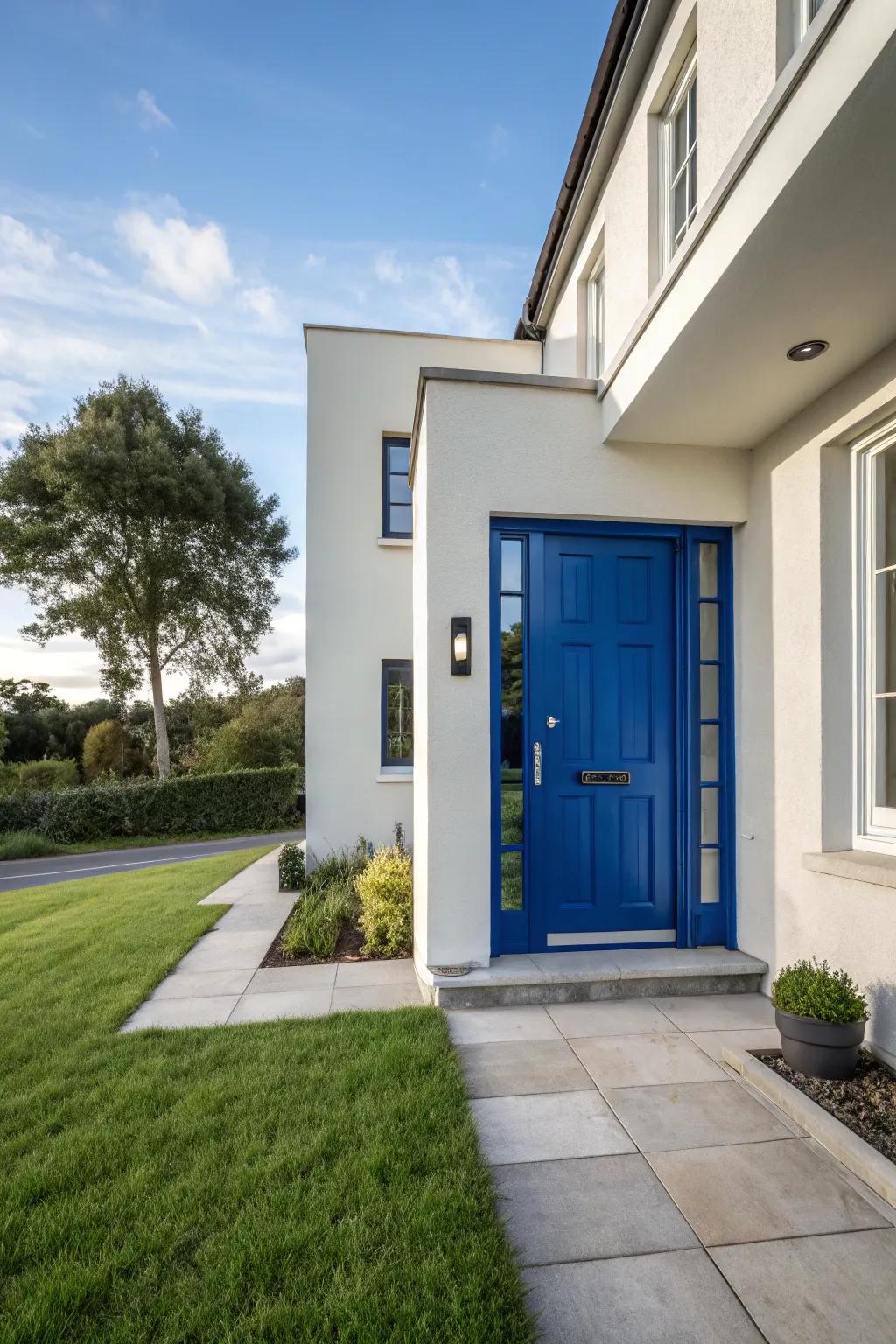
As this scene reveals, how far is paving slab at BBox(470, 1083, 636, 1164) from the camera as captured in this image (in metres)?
2.43

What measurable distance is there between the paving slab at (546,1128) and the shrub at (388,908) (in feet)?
Result: 7.06

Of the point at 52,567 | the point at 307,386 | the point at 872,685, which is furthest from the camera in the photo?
the point at 52,567

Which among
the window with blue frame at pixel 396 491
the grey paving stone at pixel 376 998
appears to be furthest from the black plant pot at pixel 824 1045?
the window with blue frame at pixel 396 491

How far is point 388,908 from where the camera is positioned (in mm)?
4961

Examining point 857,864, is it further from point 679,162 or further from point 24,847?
point 24,847

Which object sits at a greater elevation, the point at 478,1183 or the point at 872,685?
the point at 872,685

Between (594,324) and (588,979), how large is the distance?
5193mm

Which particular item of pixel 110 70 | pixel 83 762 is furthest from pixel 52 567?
pixel 110 70

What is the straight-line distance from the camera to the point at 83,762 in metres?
23.0

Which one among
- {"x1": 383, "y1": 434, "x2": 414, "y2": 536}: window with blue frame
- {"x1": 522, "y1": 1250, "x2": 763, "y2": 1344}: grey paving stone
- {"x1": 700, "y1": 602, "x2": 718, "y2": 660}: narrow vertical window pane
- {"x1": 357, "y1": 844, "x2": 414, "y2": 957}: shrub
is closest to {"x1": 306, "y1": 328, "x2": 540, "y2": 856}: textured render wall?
{"x1": 383, "y1": 434, "x2": 414, "y2": 536}: window with blue frame

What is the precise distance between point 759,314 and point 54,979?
18.2ft

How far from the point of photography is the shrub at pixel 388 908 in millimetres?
4863

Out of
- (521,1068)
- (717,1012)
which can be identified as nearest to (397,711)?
(717,1012)

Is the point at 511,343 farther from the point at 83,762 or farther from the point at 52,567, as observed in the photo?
the point at 83,762
